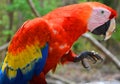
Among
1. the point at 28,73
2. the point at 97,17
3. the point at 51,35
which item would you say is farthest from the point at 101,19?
the point at 28,73

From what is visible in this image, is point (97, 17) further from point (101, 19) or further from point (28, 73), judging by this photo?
point (28, 73)

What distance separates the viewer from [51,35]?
49.3 inches

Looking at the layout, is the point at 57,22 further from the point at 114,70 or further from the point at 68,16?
the point at 114,70

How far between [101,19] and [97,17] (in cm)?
2

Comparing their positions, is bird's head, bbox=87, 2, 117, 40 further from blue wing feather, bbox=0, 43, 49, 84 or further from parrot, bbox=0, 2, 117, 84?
blue wing feather, bbox=0, 43, 49, 84

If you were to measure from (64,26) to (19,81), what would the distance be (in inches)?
11.3

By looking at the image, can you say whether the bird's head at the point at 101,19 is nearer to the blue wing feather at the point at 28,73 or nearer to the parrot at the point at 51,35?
the parrot at the point at 51,35

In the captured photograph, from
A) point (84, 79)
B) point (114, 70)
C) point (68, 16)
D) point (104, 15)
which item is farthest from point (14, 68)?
point (114, 70)

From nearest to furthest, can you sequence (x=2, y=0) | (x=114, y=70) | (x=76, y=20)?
(x=76, y=20) < (x=2, y=0) < (x=114, y=70)

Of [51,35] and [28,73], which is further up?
[51,35]

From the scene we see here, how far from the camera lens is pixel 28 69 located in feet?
4.25

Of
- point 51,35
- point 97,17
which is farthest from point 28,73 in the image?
point 97,17

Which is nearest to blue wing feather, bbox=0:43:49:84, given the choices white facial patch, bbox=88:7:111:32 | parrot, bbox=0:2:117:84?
parrot, bbox=0:2:117:84

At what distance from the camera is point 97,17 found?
49.9 inches
